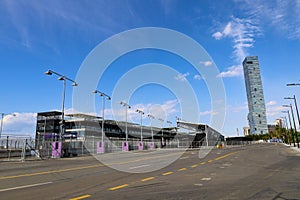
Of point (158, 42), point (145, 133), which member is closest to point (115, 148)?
point (158, 42)

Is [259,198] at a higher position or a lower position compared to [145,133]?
lower

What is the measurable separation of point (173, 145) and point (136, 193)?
6319 centimetres

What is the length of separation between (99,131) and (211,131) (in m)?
37.3

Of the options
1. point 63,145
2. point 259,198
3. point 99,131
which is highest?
point 99,131

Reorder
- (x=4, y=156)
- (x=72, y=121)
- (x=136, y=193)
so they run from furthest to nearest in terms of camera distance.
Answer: (x=72, y=121) → (x=4, y=156) → (x=136, y=193)

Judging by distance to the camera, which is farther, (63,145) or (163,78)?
(63,145)

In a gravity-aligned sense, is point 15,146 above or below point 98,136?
below

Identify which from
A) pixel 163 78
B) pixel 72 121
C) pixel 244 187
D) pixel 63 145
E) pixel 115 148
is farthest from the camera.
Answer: pixel 72 121

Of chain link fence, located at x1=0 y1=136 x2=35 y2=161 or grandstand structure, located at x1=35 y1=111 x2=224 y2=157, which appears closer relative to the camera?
chain link fence, located at x1=0 y1=136 x2=35 y2=161

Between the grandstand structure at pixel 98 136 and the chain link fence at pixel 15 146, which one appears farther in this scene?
the grandstand structure at pixel 98 136

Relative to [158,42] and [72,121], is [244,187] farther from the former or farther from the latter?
[72,121]

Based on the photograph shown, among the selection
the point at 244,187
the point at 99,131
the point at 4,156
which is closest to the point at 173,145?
the point at 99,131

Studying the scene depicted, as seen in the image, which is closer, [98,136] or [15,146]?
[15,146]

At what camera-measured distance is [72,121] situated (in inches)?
3150
